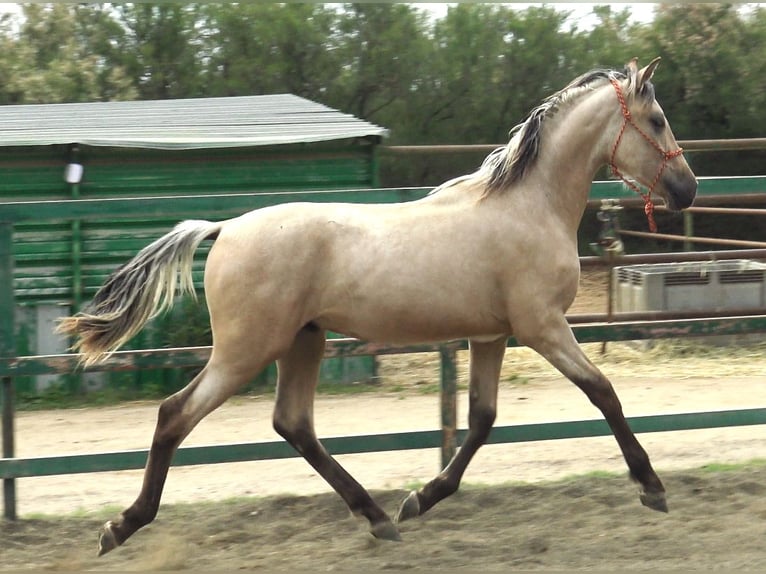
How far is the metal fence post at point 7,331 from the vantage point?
15.1ft

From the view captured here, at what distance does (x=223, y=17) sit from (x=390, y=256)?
1118 centimetres

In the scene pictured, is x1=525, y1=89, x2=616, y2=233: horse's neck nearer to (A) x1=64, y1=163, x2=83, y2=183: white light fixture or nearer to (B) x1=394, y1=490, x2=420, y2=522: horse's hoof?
(B) x1=394, y1=490, x2=420, y2=522: horse's hoof

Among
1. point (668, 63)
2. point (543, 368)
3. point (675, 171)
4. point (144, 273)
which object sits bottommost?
point (543, 368)

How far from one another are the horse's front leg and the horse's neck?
26.5 inches

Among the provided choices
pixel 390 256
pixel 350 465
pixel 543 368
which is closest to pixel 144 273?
pixel 390 256

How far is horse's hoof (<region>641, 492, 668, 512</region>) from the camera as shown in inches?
171

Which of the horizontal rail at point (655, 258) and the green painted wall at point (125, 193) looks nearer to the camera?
the horizontal rail at point (655, 258)

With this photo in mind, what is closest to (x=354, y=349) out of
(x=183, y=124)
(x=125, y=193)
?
(x=125, y=193)

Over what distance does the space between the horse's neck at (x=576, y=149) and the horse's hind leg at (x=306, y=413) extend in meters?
1.18

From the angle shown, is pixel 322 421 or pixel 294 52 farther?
pixel 294 52

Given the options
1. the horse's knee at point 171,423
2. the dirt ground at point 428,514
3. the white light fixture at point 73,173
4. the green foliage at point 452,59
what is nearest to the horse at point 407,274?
the horse's knee at point 171,423

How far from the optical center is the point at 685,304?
920 centimetres

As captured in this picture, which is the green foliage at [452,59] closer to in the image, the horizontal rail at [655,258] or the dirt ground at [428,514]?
the horizontal rail at [655,258]

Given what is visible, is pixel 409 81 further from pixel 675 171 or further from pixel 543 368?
pixel 675 171
